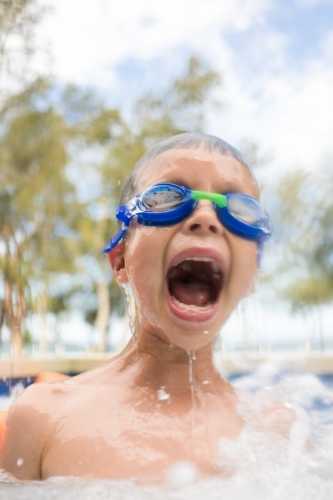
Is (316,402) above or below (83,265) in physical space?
below

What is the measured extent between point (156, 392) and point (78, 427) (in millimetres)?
222

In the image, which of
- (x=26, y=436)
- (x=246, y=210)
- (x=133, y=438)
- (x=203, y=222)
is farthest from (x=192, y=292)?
(x=26, y=436)

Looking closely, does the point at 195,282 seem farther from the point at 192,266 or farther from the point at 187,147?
the point at 187,147

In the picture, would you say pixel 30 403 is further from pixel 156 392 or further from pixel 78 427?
pixel 156 392

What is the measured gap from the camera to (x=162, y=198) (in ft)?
4.41

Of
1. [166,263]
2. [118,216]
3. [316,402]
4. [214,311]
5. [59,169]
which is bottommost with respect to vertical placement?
[316,402]

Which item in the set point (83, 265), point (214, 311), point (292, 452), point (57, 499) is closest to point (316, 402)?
point (292, 452)

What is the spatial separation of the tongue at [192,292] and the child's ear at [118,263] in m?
0.23

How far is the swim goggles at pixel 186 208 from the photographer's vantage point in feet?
4.28

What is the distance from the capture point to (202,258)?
1232 mm

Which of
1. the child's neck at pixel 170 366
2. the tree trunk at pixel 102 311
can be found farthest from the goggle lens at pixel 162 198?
the tree trunk at pixel 102 311

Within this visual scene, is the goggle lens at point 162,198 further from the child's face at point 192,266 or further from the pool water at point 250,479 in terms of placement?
the pool water at point 250,479

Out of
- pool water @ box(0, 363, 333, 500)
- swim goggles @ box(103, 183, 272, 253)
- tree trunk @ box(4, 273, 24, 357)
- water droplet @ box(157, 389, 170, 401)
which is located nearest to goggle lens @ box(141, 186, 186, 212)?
swim goggles @ box(103, 183, 272, 253)

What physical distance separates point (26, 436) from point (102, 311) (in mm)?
15172
